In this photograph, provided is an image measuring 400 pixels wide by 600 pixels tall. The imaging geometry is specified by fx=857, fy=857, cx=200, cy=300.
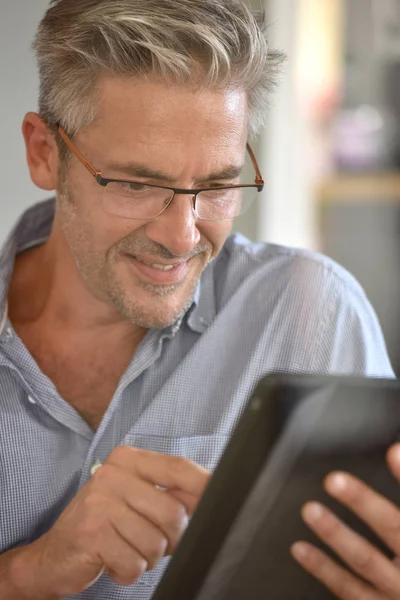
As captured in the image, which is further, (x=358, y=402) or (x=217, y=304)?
(x=217, y=304)

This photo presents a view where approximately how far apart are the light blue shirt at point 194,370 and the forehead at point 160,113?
284 millimetres

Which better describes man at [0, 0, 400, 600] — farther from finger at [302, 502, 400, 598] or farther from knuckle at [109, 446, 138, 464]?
finger at [302, 502, 400, 598]

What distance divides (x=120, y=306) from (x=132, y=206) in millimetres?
158

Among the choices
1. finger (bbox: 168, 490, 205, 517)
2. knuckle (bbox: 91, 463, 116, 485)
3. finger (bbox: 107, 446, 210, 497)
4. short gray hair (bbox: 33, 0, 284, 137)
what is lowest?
knuckle (bbox: 91, 463, 116, 485)

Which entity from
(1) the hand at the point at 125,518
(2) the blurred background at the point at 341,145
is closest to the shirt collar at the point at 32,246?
(1) the hand at the point at 125,518

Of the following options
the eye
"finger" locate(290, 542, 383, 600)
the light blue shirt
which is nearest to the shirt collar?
the light blue shirt

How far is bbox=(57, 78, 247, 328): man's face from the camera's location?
120 cm

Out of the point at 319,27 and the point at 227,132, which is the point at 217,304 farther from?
the point at 319,27

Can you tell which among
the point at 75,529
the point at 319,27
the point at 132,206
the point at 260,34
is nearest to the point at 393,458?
the point at 75,529

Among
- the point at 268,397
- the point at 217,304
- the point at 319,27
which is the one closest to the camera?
the point at 268,397

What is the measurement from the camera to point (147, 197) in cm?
124

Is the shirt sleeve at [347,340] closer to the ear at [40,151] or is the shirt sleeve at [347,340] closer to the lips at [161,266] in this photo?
the lips at [161,266]

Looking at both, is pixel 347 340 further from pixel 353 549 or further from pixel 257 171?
pixel 353 549

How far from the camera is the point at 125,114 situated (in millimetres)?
1214
